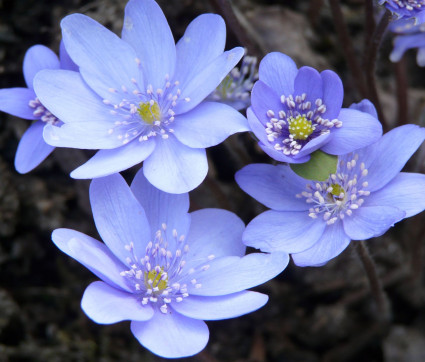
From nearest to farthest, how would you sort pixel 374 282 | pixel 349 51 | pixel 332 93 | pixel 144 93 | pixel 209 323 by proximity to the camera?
pixel 332 93 → pixel 144 93 → pixel 374 282 → pixel 349 51 → pixel 209 323

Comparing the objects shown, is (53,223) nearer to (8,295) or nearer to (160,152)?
(8,295)

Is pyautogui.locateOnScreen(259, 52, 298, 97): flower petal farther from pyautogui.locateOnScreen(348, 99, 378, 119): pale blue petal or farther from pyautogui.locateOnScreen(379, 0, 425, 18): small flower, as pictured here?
pyautogui.locateOnScreen(379, 0, 425, 18): small flower

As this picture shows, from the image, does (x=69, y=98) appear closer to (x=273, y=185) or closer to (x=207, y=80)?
(x=207, y=80)

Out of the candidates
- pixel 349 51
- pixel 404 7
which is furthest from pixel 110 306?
pixel 349 51

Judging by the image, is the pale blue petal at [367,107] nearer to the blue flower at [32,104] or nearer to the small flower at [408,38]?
the small flower at [408,38]

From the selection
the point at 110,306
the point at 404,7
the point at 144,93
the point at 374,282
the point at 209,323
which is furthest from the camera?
the point at 209,323

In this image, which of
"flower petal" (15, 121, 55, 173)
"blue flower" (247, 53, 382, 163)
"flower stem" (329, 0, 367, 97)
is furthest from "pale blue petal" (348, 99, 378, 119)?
"flower petal" (15, 121, 55, 173)
